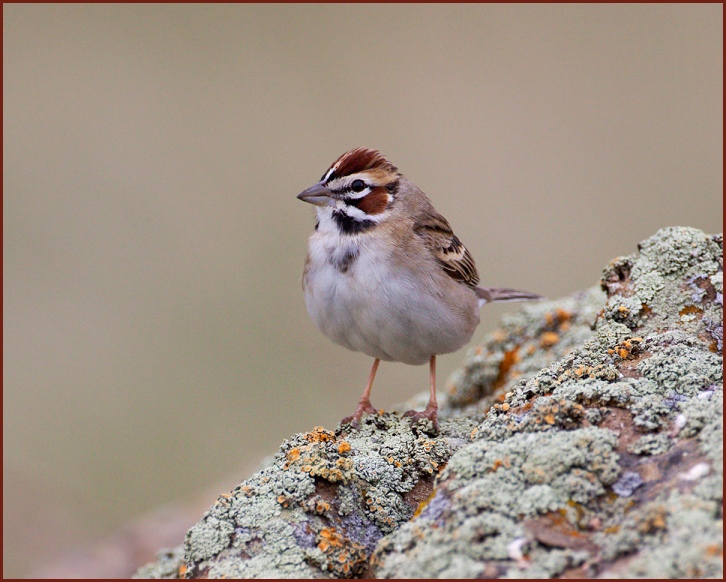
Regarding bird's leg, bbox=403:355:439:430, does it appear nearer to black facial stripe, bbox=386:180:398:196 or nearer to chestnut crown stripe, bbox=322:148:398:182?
black facial stripe, bbox=386:180:398:196

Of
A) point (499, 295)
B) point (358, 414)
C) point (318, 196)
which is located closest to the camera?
point (358, 414)

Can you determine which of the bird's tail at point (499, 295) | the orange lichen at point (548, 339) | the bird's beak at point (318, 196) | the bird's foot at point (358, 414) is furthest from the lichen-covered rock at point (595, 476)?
the bird's tail at point (499, 295)

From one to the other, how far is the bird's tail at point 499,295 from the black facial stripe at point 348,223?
1583 mm

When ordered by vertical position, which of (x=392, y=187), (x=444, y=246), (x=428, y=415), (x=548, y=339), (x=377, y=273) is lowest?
(x=428, y=415)

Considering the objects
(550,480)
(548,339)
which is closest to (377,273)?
(548,339)

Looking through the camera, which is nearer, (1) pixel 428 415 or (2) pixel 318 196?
(1) pixel 428 415

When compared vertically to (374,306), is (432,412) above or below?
below

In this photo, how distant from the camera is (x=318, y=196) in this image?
5.54 meters

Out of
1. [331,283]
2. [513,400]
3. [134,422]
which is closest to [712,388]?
[513,400]

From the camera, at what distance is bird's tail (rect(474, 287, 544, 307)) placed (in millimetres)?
6859

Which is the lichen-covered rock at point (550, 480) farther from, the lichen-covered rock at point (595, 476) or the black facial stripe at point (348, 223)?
the black facial stripe at point (348, 223)

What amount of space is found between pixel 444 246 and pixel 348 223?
32.9 inches

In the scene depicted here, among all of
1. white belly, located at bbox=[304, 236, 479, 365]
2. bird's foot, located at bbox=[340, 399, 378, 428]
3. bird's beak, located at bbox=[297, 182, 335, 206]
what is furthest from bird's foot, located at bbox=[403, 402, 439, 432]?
bird's beak, located at bbox=[297, 182, 335, 206]

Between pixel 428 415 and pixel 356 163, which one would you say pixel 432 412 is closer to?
pixel 428 415
